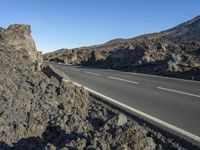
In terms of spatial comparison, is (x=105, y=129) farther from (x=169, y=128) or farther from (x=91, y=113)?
(x=91, y=113)

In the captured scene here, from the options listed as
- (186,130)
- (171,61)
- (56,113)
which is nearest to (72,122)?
(56,113)

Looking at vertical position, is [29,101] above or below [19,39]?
below

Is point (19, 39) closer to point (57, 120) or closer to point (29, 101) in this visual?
point (29, 101)

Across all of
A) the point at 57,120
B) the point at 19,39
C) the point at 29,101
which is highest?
the point at 19,39

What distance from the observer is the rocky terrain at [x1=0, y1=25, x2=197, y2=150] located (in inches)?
224

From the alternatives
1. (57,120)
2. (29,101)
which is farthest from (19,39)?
(57,120)

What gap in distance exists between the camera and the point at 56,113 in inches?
303

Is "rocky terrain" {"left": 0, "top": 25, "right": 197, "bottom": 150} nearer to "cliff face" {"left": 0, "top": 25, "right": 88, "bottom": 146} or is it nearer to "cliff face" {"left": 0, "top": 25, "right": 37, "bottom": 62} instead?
"cliff face" {"left": 0, "top": 25, "right": 88, "bottom": 146}

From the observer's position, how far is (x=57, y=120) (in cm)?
707

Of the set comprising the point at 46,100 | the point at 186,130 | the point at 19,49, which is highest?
the point at 19,49

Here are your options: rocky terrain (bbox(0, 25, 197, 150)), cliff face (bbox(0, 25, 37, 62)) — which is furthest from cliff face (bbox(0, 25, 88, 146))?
cliff face (bbox(0, 25, 37, 62))

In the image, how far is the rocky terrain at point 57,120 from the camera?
18.6 feet

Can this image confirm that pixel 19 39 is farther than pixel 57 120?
Yes

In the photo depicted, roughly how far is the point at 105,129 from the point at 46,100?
2533 millimetres
